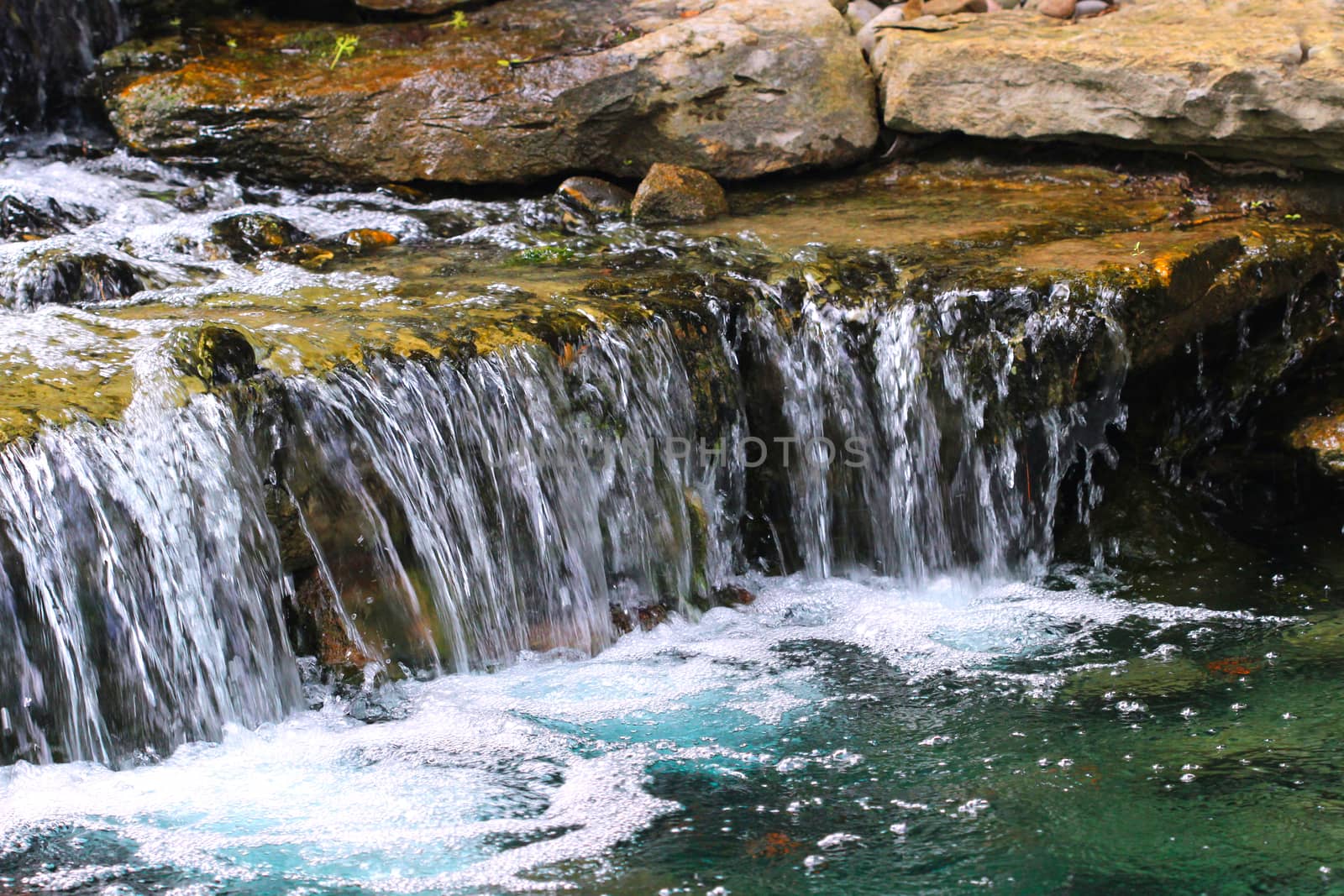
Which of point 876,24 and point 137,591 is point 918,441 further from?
point 876,24

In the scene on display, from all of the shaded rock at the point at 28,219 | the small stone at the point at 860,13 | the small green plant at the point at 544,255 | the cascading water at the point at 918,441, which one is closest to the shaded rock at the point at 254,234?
the shaded rock at the point at 28,219

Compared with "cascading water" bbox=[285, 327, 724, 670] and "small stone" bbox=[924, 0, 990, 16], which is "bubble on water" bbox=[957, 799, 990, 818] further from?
"small stone" bbox=[924, 0, 990, 16]

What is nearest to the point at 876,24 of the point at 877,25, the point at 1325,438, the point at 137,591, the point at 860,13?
the point at 877,25

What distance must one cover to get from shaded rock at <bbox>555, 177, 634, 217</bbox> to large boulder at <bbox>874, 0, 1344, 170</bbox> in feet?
5.58

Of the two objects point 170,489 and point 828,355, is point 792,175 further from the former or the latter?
point 170,489

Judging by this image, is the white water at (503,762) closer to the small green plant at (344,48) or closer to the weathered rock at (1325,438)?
the weathered rock at (1325,438)

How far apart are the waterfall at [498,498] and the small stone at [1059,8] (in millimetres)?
2853

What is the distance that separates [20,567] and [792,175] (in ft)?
16.6

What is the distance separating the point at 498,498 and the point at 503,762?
3.96 feet

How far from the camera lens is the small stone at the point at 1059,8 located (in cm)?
715

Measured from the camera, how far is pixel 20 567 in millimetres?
3559

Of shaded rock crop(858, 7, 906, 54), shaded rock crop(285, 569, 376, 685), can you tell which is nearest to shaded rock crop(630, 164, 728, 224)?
shaded rock crop(858, 7, 906, 54)

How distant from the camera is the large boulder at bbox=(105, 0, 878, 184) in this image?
688 cm

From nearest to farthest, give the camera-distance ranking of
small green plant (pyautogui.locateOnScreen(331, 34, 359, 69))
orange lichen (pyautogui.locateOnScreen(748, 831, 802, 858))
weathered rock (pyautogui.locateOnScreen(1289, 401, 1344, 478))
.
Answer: orange lichen (pyautogui.locateOnScreen(748, 831, 802, 858)) → weathered rock (pyautogui.locateOnScreen(1289, 401, 1344, 478)) → small green plant (pyautogui.locateOnScreen(331, 34, 359, 69))
